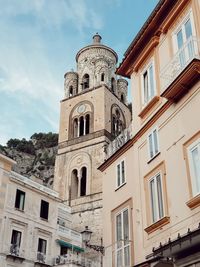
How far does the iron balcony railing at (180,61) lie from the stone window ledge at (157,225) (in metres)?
3.84

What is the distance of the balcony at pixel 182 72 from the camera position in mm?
10961

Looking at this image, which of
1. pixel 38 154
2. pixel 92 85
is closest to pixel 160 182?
pixel 92 85

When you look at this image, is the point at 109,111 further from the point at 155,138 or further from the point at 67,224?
the point at 155,138

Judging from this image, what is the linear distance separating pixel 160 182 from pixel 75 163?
3866 centimetres

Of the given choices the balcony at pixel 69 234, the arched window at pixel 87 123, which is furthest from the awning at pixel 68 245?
the arched window at pixel 87 123

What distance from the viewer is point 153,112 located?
13.7m

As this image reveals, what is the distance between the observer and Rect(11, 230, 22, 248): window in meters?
31.2

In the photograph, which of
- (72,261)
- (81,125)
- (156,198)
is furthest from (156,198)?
(81,125)

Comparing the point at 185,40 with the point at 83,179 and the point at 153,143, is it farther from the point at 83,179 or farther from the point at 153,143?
the point at 83,179

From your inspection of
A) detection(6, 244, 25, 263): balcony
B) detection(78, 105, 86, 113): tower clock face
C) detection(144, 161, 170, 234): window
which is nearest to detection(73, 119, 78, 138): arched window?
detection(78, 105, 86, 113): tower clock face

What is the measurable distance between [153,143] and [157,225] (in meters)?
2.77

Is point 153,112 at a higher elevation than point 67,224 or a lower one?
lower

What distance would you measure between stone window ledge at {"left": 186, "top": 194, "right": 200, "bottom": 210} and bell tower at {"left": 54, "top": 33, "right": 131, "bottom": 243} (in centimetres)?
3367

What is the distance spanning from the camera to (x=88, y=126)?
53.4m
